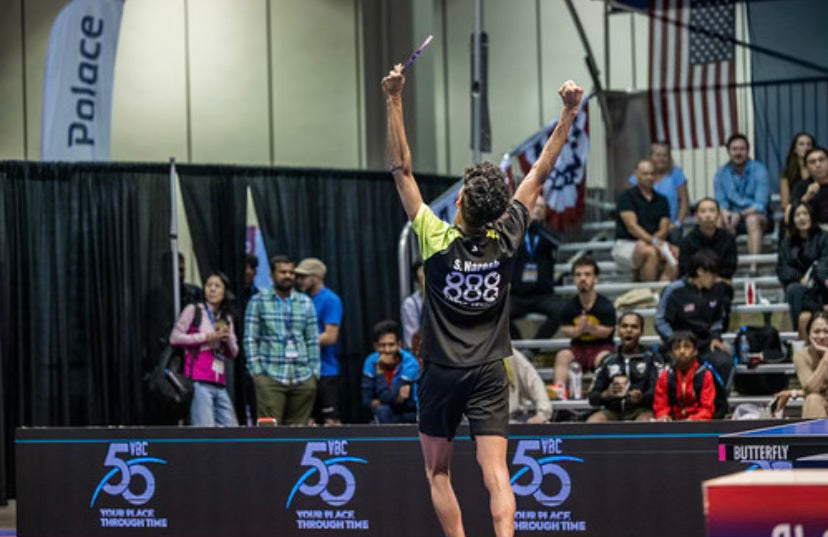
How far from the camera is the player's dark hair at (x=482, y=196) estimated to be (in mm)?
6746

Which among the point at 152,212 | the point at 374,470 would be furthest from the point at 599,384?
the point at 152,212

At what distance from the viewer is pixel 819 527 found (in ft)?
12.7

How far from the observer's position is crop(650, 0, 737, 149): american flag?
1553 cm

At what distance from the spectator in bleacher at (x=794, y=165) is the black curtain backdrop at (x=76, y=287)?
5.81 metres

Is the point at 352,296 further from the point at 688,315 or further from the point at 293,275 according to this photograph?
the point at 688,315

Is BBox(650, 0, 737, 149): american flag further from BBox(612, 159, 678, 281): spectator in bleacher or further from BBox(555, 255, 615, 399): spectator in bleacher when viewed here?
BBox(555, 255, 615, 399): spectator in bleacher

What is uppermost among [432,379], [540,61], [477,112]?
[540,61]

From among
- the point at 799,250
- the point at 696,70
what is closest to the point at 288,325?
the point at 799,250

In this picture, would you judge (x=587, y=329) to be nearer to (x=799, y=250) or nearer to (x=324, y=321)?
(x=799, y=250)

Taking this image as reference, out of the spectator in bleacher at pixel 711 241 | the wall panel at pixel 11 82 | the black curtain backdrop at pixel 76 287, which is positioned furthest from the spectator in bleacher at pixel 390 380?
the wall panel at pixel 11 82

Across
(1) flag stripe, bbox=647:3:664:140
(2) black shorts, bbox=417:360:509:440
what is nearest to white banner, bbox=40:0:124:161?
(1) flag stripe, bbox=647:3:664:140

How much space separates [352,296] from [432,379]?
834cm

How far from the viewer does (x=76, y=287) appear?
13.6 metres

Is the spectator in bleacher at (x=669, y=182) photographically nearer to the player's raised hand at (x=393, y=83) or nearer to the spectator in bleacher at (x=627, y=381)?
the spectator in bleacher at (x=627, y=381)
